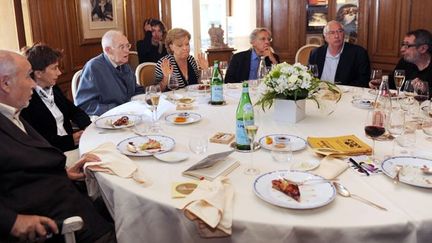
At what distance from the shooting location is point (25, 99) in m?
1.82

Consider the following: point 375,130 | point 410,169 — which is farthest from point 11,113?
point 410,169

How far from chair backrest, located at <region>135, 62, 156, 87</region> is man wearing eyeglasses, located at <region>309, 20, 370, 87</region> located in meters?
1.75

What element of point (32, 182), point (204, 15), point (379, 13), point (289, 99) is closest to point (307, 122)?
point (289, 99)

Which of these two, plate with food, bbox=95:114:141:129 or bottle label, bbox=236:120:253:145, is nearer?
bottle label, bbox=236:120:253:145

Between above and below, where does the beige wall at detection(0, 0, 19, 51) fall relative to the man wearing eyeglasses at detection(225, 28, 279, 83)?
above

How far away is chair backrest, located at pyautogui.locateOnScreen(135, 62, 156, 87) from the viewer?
390 cm

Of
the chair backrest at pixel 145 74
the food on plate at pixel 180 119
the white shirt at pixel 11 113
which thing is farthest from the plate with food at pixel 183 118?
the chair backrest at pixel 145 74

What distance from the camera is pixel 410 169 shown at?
1550mm

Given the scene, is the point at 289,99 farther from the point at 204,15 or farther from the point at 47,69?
the point at 204,15

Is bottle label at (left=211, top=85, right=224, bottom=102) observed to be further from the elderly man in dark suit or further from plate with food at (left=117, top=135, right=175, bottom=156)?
the elderly man in dark suit

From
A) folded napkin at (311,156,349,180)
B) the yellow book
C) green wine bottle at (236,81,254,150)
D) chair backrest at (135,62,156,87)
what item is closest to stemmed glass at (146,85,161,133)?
green wine bottle at (236,81,254,150)

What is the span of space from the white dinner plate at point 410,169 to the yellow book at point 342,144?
0.49ft

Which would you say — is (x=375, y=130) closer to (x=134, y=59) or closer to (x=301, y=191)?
(x=301, y=191)

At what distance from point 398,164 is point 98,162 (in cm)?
119
